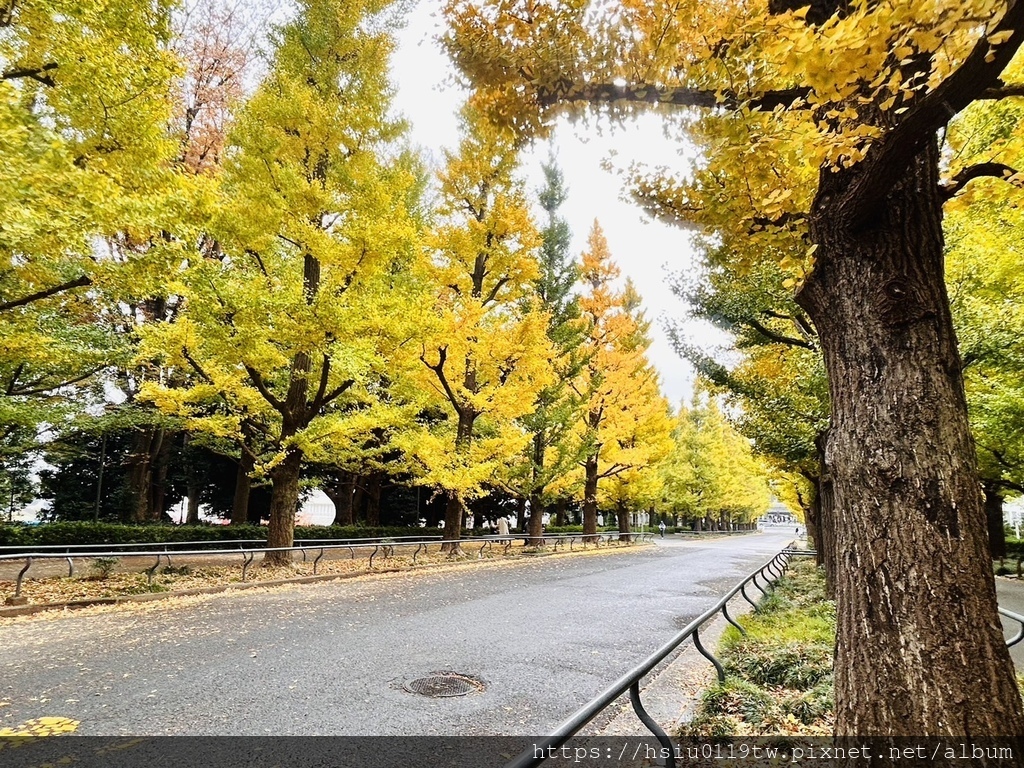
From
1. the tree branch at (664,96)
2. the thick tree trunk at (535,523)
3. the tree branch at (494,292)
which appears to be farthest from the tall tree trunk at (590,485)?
the tree branch at (664,96)

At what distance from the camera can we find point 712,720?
4.08 metres

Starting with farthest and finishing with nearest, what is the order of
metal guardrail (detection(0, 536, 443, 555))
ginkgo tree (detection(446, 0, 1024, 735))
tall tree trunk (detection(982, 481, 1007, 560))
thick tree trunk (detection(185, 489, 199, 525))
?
thick tree trunk (detection(185, 489, 199, 525)) < tall tree trunk (detection(982, 481, 1007, 560)) < metal guardrail (detection(0, 536, 443, 555)) < ginkgo tree (detection(446, 0, 1024, 735))

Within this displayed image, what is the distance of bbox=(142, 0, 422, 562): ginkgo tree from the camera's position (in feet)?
35.3

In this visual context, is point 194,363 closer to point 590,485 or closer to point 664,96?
point 664,96

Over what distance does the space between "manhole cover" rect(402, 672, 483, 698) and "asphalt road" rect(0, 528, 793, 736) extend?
0.37 feet

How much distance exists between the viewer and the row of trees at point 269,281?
771 cm

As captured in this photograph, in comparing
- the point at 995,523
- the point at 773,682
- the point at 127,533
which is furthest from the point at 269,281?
the point at 995,523

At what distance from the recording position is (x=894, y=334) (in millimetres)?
2922

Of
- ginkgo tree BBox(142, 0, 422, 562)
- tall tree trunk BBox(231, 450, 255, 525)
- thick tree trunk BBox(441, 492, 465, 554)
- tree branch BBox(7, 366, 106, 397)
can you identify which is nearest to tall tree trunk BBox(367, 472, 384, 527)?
tall tree trunk BBox(231, 450, 255, 525)

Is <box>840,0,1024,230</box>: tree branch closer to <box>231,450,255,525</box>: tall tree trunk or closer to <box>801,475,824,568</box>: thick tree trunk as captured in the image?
<box>801,475,824,568</box>: thick tree trunk

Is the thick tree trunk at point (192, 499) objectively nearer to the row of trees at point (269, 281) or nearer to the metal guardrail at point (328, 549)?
the row of trees at point (269, 281)

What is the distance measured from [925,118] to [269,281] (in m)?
11.9

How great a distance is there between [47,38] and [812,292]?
990 centimetres

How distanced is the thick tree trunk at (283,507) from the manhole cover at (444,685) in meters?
7.78
